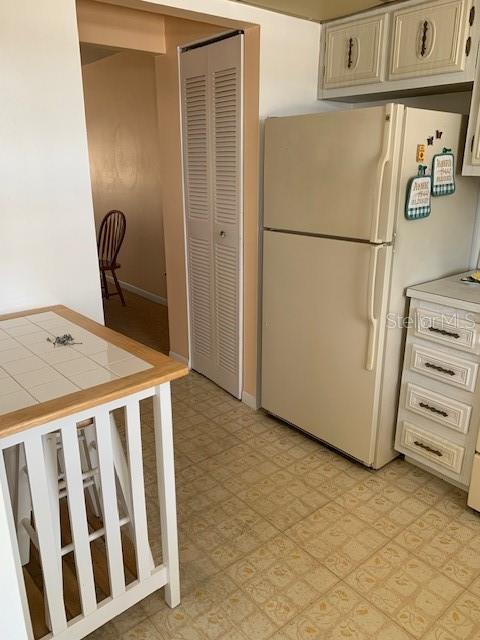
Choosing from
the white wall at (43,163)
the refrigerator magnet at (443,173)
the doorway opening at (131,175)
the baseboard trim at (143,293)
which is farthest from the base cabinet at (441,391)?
the baseboard trim at (143,293)

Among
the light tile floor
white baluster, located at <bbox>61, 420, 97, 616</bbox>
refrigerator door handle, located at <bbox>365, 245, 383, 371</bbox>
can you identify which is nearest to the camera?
white baluster, located at <bbox>61, 420, 97, 616</bbox>

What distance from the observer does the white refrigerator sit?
204 cm

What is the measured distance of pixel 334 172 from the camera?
218cm

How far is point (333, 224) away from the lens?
7.35 feet

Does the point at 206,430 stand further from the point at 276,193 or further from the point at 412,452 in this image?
the point at 276,193

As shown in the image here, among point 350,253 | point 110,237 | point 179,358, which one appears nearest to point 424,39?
point 350,253

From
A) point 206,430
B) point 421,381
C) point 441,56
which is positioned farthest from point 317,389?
point 441,56

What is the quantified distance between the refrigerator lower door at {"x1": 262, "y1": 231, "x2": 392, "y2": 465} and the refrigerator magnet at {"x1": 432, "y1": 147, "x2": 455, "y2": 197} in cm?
39

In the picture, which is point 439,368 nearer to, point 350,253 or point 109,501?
point 350,253

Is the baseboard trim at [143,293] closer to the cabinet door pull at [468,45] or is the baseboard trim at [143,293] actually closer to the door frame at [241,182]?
the door frame at [241,182]

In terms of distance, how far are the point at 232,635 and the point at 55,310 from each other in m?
1.39

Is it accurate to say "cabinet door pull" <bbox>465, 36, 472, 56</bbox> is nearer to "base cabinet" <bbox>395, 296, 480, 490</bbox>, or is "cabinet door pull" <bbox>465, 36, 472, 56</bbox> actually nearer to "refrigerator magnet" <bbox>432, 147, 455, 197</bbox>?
"refrigerator magnet" <bbox>432, 147, 455, 197</bbox>

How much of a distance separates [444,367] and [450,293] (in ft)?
1.06

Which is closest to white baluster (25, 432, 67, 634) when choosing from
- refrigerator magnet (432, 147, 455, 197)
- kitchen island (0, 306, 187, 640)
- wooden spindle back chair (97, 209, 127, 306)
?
kitchen island (0, 306, 187, 640)
